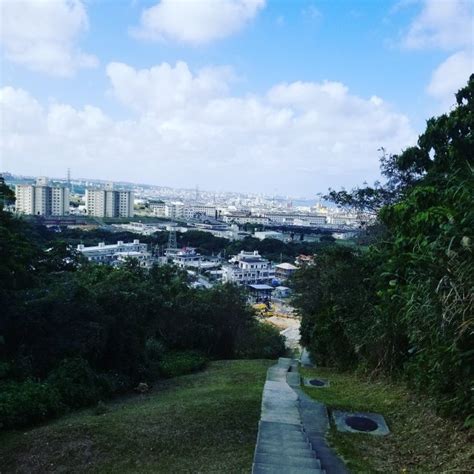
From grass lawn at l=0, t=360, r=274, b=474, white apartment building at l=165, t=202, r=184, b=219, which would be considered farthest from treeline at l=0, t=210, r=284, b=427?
white apartment building at l=165, t=202, r=184, b=219

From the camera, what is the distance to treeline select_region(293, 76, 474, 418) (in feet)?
13.1

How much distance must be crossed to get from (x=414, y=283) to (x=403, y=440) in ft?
5.37

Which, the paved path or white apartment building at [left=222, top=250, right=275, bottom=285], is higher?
the paved path

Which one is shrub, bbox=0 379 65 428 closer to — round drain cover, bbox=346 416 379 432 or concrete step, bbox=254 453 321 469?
concrete step, bbox=254 453 321 469

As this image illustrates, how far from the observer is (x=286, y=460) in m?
4.12

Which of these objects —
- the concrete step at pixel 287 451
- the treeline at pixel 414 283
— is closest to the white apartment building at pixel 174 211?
the treeline at pixel 414 283

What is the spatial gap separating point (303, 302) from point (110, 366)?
4.74 meters

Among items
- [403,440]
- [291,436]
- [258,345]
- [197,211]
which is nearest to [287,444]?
[291,436]

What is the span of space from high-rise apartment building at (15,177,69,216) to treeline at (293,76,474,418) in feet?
285

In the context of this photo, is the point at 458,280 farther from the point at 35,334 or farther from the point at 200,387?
the point at 35,334

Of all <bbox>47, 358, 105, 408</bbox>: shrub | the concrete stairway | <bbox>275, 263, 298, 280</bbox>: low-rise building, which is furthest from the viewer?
<bbox>275, 263, 298, 280</bbox>: low-rise building

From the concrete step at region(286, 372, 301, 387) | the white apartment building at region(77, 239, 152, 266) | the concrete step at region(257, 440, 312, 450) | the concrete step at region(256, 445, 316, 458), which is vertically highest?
the concrete step at region(256, 445, 316, 458)

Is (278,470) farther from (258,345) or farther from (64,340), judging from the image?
(258,345)

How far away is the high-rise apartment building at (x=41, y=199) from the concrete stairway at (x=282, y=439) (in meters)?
90.5
